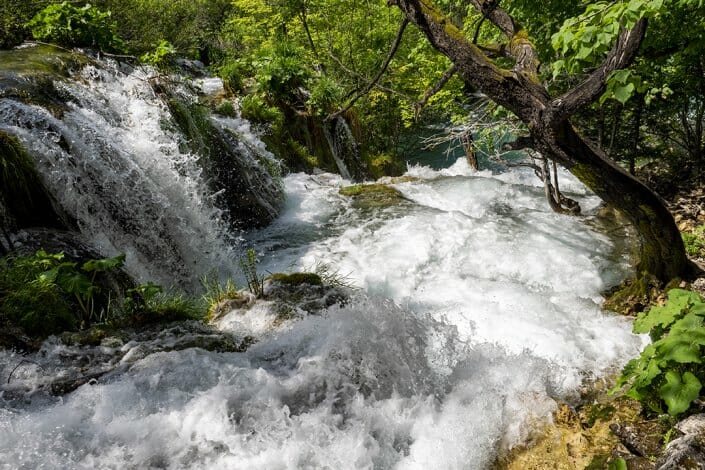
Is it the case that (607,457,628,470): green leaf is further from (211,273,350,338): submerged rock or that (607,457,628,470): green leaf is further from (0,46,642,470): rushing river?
(211,273,350,338): submerged rock

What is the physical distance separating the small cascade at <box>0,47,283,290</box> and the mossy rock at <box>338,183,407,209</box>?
2.05 meters

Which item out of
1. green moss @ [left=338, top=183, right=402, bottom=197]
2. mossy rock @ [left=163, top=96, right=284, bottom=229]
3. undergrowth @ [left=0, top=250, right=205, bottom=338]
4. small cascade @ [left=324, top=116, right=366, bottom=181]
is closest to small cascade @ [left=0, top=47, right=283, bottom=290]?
mossy rock @ [left=163, top=96, right=284, bottom=229]

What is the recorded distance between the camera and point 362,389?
124 inches

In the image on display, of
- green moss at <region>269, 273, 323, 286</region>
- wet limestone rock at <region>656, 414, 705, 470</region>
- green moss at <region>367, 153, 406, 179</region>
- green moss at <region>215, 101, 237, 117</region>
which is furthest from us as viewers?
green moss at <region>367, 153, 406, 179</region>

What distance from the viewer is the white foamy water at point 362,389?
8.22ft

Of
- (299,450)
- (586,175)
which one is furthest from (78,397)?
(586,175)

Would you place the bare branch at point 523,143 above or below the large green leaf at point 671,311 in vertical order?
above

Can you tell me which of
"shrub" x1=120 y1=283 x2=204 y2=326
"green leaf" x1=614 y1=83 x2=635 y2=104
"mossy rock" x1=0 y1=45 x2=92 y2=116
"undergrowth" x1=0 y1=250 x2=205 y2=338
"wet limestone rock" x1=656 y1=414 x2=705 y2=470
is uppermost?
"mossy rock" x1=0 y1=45 x2=92 y2=116

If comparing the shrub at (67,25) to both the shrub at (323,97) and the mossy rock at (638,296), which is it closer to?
the shrub at (323,97)

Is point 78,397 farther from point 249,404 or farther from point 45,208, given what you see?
point 45,208

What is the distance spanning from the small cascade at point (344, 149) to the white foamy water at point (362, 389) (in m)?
7.27

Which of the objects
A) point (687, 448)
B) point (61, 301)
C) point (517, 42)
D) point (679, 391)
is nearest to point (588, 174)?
point (517, 42)

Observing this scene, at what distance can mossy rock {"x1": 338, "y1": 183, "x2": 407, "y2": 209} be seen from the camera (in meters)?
8.99

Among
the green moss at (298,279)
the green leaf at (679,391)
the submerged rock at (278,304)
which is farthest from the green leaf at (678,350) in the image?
the green moss at (298,279)
